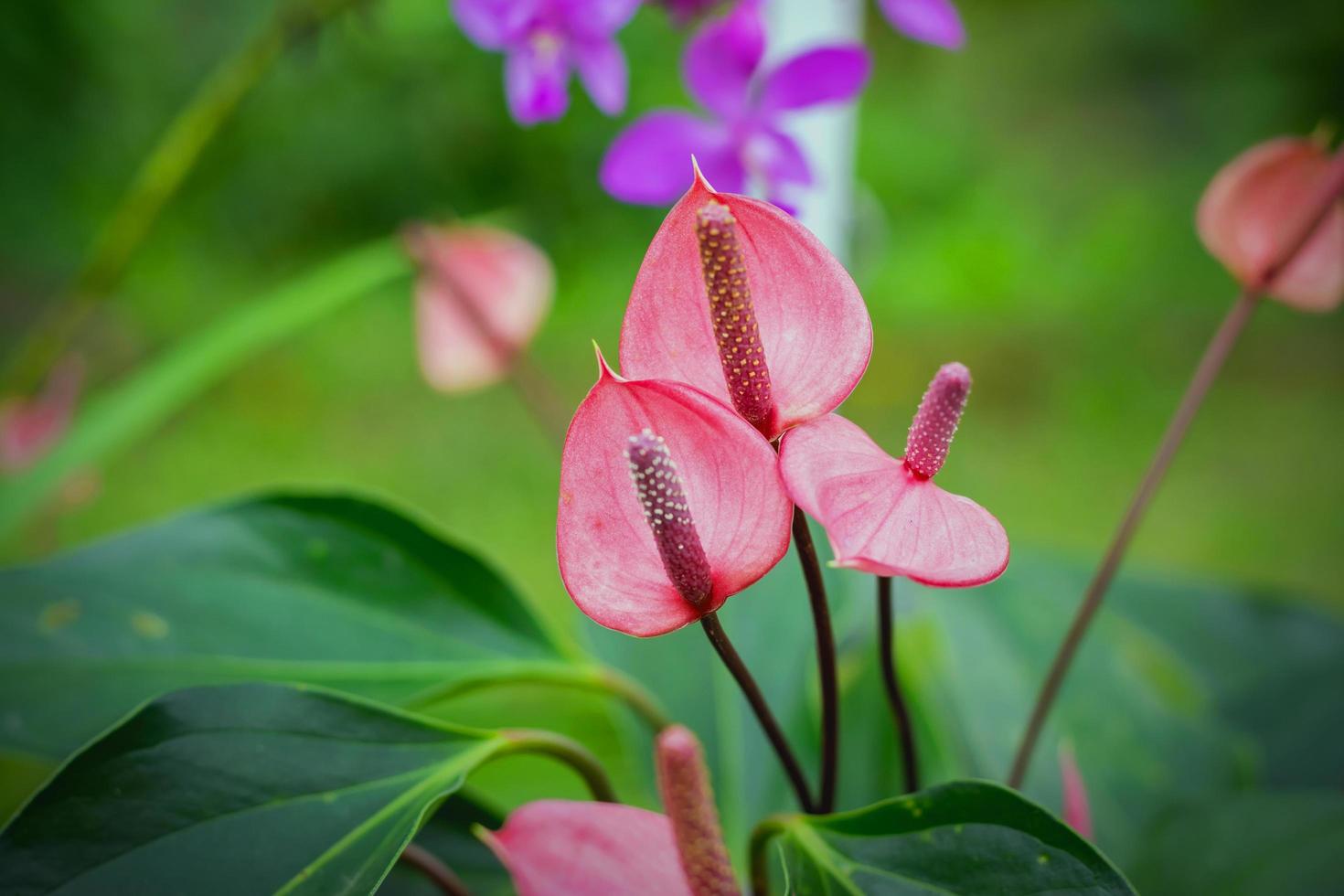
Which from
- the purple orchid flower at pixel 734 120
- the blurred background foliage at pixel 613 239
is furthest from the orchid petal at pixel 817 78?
the blurred background foliage at pixel 613 239

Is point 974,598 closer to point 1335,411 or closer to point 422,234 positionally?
point 422,234

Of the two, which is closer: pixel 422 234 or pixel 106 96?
pixel 422 234

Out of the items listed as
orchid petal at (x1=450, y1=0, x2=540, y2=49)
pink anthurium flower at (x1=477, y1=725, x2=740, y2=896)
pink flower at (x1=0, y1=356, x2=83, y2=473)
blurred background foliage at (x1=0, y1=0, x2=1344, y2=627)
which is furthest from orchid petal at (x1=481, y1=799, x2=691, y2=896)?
blurred background foliage at (x1=0, y1=0, x2=1344, y2=627)

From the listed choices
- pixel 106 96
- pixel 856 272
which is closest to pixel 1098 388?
pixel 856 272

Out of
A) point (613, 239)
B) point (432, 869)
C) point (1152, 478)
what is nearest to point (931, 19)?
point (1152, 478)

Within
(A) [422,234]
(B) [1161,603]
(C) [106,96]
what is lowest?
(B) [1161,603]

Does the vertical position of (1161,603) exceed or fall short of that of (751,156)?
it falls short

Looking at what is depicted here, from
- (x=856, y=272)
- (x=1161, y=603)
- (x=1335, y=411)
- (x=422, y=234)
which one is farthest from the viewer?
(x=1335, y=411)
